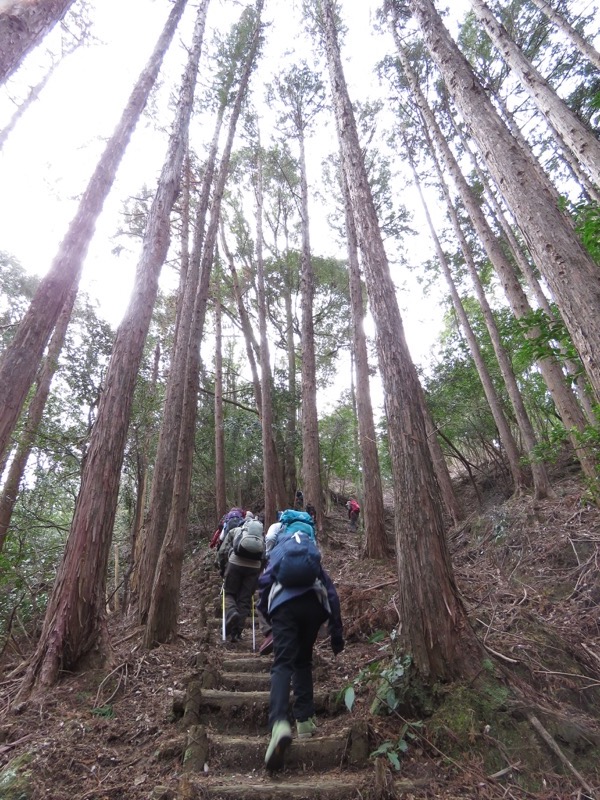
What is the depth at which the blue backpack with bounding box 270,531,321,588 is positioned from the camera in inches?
123

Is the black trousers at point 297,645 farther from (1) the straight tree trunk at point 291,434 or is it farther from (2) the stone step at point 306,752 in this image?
(1) the straight tree trunk at point 291,434

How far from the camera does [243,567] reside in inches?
221

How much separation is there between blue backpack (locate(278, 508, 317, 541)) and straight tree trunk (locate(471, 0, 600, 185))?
5.90 m

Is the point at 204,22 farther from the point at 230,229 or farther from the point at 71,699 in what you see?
the point at 71,699

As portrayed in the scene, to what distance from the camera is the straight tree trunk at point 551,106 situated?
19.0ft

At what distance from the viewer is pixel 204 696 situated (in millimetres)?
3344

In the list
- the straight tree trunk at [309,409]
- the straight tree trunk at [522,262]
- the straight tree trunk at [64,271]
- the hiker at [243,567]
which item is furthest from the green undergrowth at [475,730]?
the straight tree trunk at [522,262]

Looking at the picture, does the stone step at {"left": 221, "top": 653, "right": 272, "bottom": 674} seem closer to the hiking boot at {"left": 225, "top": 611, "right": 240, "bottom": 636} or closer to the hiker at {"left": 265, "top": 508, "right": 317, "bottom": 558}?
the hiking boot at {"left": 225, "top": 611, "right": 240, "bottom": 636}

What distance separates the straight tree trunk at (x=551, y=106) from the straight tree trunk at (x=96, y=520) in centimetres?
622

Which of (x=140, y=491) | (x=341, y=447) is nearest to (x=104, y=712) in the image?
(x=140, y=491)

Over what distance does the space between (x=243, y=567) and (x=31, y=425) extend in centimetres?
533

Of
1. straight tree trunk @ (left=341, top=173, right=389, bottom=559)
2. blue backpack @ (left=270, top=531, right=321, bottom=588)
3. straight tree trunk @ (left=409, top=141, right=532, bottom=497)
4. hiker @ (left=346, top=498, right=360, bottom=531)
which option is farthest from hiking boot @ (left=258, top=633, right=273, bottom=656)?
hiker @ (left=346, top=498, right=360, bottom=531)

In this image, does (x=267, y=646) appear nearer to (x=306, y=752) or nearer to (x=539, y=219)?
(x=306, y=752)

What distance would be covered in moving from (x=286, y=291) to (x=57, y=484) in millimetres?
10974
